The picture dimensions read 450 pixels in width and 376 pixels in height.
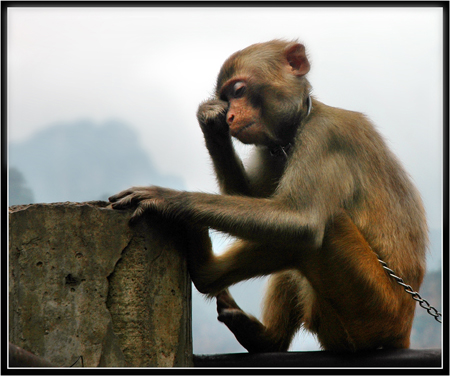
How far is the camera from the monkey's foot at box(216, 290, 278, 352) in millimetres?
6746

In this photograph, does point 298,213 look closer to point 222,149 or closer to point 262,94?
point 222,149

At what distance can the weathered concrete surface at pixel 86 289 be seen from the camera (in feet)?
16.1

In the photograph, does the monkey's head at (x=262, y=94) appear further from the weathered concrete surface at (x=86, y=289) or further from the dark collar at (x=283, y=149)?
the weathered concrete surface at (x=86, y=289)

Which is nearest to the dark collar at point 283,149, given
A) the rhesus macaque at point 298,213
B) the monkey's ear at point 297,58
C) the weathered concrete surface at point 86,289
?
the rhesus macaque at point 298,213

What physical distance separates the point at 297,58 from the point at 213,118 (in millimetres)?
1360

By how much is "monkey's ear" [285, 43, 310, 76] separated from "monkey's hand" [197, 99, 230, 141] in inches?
40.1

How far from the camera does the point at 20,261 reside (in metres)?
4.97

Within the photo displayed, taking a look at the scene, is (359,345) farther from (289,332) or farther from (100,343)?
(100,343)

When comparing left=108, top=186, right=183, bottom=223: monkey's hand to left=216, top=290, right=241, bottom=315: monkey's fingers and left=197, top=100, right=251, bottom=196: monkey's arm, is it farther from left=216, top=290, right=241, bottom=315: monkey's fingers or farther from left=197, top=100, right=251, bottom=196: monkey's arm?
left=216, top=290, right=241, bottom=315: monkey's fingers

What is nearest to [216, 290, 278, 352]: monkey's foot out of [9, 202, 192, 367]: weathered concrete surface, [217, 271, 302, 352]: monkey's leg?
[217, 271, 302, 352]: monkey's leg

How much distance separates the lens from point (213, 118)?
6164 mm

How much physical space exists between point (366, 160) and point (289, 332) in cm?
224

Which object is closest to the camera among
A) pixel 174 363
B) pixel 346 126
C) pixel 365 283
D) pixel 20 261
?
pixel 20 261

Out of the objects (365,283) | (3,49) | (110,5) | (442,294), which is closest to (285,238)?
(365,283)
